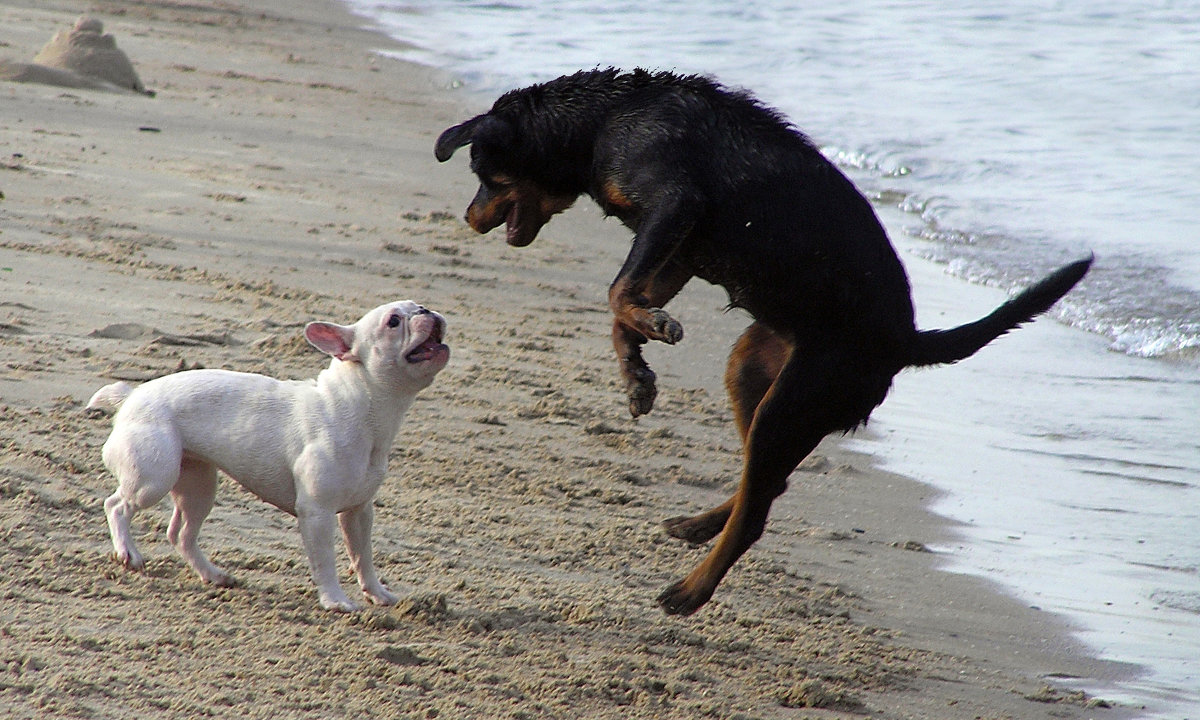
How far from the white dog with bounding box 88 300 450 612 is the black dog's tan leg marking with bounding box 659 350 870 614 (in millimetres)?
932

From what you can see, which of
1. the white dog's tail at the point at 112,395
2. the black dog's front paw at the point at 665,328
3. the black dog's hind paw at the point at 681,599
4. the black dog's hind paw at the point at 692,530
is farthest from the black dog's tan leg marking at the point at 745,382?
the white dog's tail at the point at 112,395

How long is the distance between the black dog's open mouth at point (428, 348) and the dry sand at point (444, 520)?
2.18 feet

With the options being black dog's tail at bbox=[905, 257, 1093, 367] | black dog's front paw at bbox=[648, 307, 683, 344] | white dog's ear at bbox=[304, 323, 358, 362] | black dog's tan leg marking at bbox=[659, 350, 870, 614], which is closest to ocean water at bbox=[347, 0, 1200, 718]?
black dog's tail at bbox=[905, 257, 1093, 367]

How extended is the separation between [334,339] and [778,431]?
4.24 feet

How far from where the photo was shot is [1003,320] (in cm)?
426

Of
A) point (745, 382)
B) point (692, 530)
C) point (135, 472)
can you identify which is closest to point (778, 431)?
point (745, 382)

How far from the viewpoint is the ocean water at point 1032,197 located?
494cm

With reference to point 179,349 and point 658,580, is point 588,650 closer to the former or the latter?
point 658,580

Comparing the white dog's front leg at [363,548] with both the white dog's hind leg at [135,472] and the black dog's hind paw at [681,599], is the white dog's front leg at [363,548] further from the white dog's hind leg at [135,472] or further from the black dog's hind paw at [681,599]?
the black dog's hind paw at [681,599]

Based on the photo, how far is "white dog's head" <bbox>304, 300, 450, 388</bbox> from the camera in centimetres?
372

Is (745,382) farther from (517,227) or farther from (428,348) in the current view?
(428,348)

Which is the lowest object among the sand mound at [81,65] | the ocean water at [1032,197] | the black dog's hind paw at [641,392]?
the ocean water at [1032,197]

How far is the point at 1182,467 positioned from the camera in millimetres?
5766

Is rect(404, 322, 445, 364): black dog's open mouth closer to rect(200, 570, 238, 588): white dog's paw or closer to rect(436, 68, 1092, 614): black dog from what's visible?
rect(436, 68, 1092, 614): black dog
